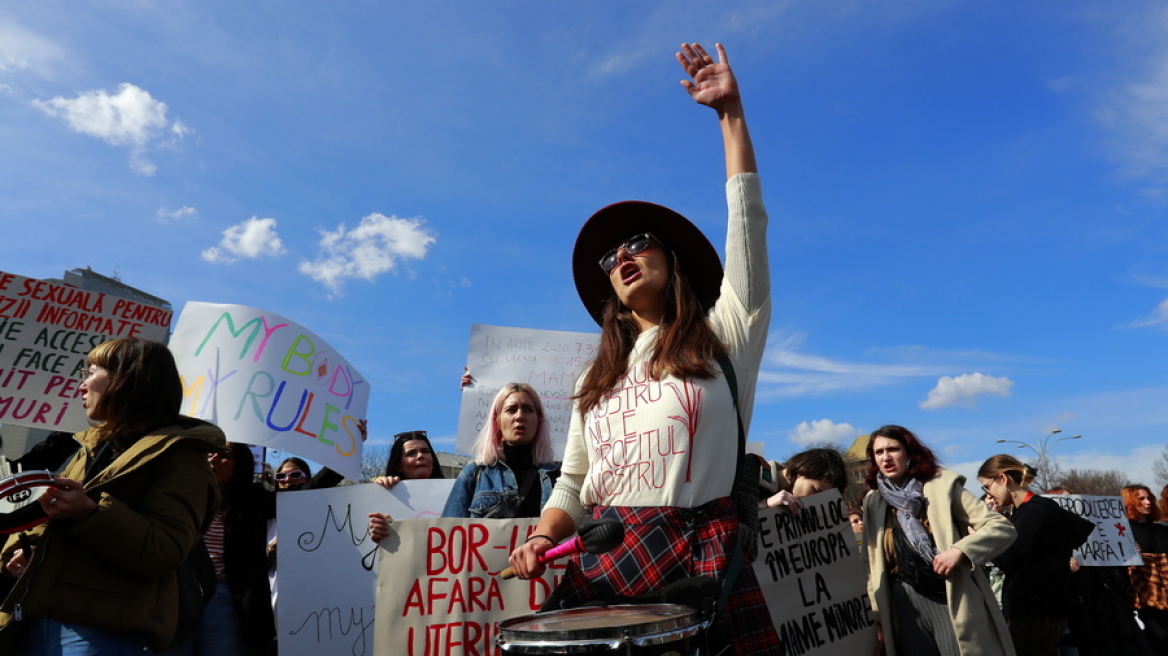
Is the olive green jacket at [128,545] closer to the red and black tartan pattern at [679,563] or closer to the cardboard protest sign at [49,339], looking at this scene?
the red and black tartan pattern at [679,563]

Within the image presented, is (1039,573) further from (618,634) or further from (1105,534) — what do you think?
(618,634)

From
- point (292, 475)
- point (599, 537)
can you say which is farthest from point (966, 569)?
point (292, 475)

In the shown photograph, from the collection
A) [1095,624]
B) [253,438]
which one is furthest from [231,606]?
[1095,624]

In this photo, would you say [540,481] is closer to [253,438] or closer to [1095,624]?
[253,438]

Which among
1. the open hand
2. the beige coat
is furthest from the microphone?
the beige coat

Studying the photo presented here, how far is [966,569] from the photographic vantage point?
4234mm

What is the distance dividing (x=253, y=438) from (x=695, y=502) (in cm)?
401

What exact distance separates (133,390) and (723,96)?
230cm

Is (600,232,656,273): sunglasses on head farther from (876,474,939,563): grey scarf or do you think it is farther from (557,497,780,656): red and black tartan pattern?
(876,474,939,563): grey scarf

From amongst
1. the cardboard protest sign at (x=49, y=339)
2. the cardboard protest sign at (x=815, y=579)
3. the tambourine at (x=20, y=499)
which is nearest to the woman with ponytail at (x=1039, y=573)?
the cardboard protest sign at (x=815, y=579)

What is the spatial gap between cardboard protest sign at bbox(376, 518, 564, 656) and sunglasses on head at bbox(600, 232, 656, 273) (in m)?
1.58

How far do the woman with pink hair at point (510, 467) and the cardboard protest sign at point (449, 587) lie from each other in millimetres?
338

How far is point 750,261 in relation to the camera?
6.67 ft

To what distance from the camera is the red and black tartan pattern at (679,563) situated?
177 cm
